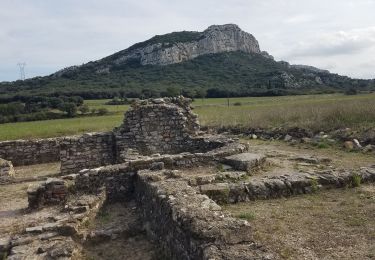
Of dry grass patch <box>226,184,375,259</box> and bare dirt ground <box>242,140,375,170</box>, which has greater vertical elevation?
dry grass patch <box>226,184,375,259</box>

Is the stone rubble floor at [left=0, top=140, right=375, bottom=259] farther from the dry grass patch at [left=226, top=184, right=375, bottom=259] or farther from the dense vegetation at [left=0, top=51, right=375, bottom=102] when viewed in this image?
the dense vegetation at [left=0, top=51, right=375, bottom=102]

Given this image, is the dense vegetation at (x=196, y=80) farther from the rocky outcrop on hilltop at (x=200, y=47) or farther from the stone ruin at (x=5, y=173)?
the stone ruin at (x=5, y=173)

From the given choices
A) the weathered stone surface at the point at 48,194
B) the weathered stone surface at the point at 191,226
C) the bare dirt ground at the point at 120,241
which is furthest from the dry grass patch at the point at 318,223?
the weathered stone surface at the point at 48,194

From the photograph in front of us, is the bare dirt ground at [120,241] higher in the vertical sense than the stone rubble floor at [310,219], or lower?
lower

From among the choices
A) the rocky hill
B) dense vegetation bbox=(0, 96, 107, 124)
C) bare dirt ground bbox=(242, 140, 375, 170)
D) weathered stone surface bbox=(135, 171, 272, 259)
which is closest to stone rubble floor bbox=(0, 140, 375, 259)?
weathered stone surface bbox=(135, 171, 272, 259)

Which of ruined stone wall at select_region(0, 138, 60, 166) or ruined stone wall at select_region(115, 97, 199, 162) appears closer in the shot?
ruined stone wall at select_region(115, 97, 199, 162)

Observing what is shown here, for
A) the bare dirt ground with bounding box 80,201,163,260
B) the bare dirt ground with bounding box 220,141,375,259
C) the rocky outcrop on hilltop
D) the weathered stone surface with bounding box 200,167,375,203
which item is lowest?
the bare dirt ground with bounding box 80,201,163,260

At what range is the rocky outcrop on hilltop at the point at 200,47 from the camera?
122m

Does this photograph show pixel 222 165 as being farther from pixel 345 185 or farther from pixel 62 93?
pixel 62 93

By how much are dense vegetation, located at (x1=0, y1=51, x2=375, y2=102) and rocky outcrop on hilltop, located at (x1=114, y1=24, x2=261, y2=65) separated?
9.79ft

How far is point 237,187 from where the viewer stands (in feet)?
32.8

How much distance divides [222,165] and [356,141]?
24.7ft

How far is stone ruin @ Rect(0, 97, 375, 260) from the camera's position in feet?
21.2

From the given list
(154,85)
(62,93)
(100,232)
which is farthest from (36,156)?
(154,85)
